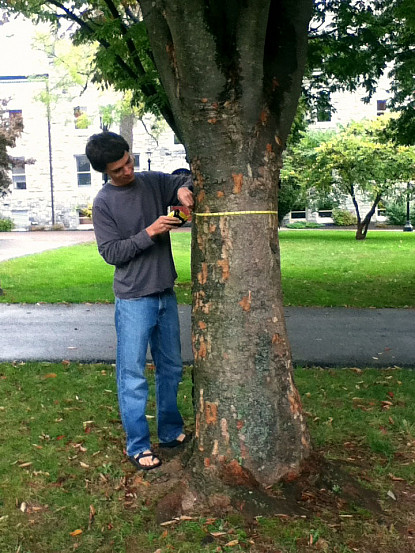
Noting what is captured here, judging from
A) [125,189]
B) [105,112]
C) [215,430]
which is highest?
[105,112]

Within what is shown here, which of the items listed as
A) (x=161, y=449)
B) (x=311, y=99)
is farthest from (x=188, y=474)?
(x=311, y=99)

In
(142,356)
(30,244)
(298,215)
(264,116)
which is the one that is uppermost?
(264,116)

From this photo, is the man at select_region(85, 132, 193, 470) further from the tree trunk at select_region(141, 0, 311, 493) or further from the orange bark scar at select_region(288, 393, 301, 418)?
the orange bark scar at select_region(288, 393, 301, 418)

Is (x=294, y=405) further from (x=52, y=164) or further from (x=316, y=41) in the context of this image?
(x=52, y=164)

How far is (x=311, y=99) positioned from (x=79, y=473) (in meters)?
8.82

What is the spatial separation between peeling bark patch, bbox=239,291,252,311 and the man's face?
993 millimetres

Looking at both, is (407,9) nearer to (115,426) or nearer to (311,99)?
(311,99)

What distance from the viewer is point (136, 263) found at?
11.5 ft

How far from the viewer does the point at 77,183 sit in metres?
41.0

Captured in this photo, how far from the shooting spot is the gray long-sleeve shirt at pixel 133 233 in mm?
3477

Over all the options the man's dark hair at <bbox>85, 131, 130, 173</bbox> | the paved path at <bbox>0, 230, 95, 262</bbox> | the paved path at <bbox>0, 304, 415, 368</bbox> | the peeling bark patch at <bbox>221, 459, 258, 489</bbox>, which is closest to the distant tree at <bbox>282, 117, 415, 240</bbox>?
the paved path at <bbox>0, 230, 95, 262</bbox>

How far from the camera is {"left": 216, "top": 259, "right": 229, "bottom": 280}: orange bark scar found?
10.5 feet

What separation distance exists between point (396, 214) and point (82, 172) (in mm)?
20796

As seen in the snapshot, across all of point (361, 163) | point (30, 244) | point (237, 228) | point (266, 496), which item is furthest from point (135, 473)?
point (30, 244)
